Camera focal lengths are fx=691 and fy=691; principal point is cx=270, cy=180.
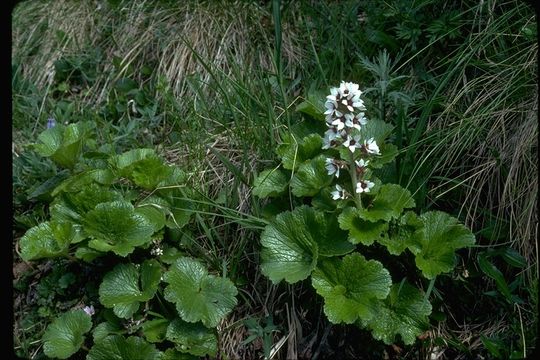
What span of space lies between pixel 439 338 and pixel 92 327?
137 cm

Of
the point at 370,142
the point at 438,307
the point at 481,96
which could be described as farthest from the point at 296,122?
the point at 438,307

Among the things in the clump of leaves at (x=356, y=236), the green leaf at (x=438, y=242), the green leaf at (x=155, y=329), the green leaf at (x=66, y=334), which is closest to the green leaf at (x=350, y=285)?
the clump of leaves at (x=356, y=236)

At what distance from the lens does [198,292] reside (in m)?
2.63

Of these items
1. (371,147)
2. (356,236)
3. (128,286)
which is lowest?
(128,286)

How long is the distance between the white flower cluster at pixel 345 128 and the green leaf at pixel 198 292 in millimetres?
557

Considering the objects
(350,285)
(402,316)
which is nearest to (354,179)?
(350,285)

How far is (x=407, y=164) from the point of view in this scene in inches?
110

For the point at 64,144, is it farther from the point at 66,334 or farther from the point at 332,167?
the point at 332,167

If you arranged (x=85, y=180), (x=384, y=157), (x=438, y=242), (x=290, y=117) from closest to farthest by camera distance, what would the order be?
1. (x=438, y=242)
2. (x=384, y=157)
3. (x=85, y=180)
4. (x=290, y=117)

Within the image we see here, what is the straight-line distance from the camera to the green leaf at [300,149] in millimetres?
2762

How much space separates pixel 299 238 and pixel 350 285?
10.2 inches

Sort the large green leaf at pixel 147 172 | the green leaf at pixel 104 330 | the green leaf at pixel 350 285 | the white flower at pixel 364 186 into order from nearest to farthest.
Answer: the green leaf at pixel 350 285
the white flower at pixel 364 186
the green leaf at pixel 104 330
the large green leaf at pixel 147 172

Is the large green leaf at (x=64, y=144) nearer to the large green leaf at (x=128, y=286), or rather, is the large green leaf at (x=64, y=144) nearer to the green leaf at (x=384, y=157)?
the large green leaf at (x=128, y=286)

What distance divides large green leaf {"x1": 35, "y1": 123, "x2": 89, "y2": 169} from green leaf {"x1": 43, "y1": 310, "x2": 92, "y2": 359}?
2.18 feet
